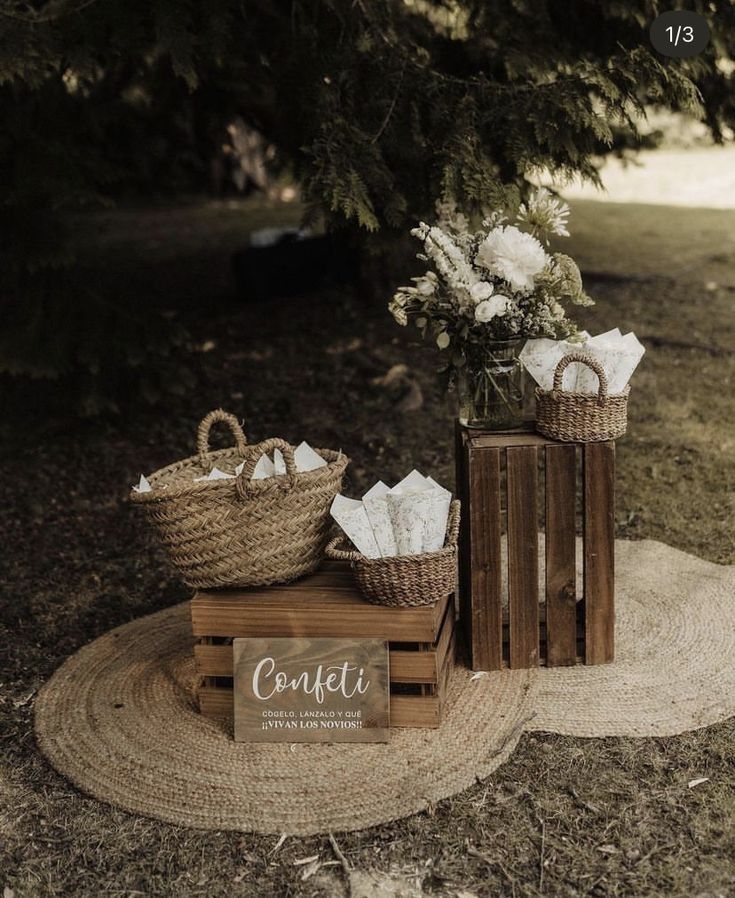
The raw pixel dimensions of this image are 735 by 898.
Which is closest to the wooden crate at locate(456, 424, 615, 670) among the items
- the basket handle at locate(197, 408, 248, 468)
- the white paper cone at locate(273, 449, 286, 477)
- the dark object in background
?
the white paper cone at locate(273, 449, 286, 477)

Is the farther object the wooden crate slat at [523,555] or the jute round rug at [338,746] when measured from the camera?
the wooden crate slat at [523,555]

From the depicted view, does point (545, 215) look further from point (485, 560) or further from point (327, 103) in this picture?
point (327, 103)

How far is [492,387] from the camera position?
9.82 feet

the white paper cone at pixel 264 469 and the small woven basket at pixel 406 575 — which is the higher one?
the white paper cone at pixel 264 469

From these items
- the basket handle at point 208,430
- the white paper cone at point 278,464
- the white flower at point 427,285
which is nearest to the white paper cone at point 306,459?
the white paper cone at point 278,464

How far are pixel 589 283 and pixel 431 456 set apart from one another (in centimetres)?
305

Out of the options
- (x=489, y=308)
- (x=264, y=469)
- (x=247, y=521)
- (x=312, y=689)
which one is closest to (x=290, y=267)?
(x=264, y=469)

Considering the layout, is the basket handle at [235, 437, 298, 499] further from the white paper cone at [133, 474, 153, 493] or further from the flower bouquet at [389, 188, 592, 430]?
the flower bouquet at [389, 188, 592, 430]

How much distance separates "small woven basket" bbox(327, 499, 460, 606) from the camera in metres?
2.64

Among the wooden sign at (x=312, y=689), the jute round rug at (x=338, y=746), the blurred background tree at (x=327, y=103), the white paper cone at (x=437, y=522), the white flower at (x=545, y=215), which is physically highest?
the blurred background tree at (x=327, y=103)

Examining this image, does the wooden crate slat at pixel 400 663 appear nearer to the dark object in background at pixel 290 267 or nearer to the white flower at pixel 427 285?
the white flower at pixel 427 285

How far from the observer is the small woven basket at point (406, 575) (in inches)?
104

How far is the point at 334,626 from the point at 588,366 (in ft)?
3.08

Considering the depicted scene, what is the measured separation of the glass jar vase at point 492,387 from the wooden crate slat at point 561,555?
0.60 feet
